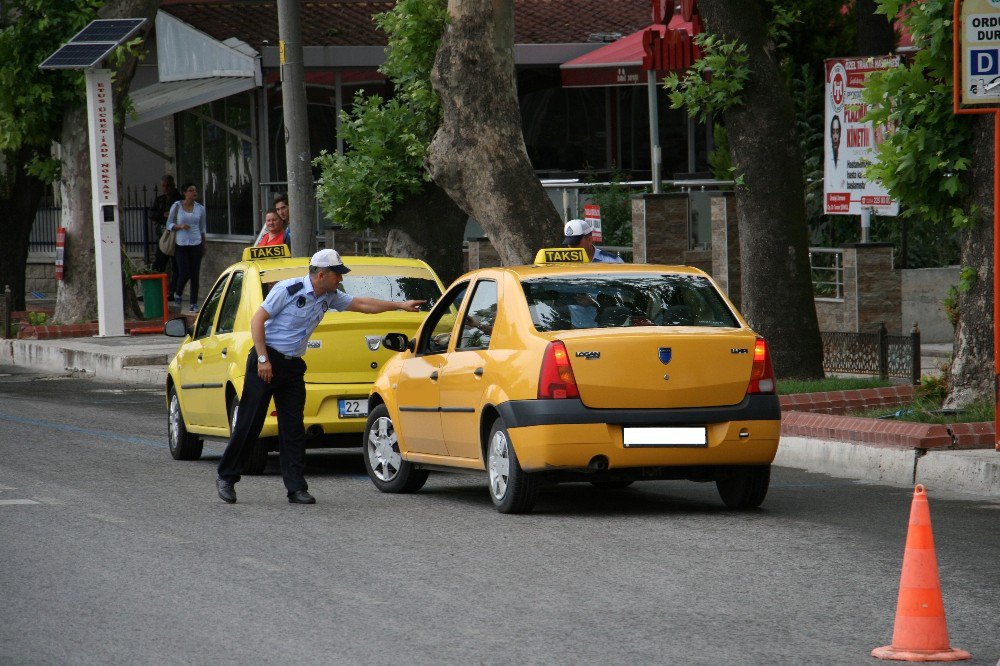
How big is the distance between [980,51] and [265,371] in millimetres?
5166

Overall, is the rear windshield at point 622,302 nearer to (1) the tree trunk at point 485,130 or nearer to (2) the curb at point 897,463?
(2) the curb at point 897,463

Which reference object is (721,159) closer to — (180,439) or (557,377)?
(180,439)

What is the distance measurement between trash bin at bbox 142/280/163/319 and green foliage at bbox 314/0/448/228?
19.0ft

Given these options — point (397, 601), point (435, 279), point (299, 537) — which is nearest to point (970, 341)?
point (435, 279)

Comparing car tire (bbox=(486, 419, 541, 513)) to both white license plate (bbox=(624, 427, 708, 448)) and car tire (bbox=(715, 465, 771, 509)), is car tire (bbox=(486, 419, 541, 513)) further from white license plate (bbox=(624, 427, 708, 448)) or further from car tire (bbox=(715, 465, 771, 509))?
car tire (bbox=(715, 465, 771, 509))

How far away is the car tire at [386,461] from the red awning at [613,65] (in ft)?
40.5

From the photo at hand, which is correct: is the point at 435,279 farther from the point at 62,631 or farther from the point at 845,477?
the point at 62,631

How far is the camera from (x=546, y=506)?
11.1 metres

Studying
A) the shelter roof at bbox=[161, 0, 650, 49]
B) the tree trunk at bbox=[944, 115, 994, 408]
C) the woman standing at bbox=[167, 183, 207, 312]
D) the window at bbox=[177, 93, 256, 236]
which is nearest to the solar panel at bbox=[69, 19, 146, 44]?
Result: the woman standing at bbox=[167, 183, 207, 312]

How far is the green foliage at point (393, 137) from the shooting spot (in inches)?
835

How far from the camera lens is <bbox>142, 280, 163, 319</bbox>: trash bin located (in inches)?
1062

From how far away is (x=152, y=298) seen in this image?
27047 millimetres

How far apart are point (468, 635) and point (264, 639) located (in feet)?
2.67

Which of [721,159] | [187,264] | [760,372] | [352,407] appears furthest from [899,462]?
[187,264]
